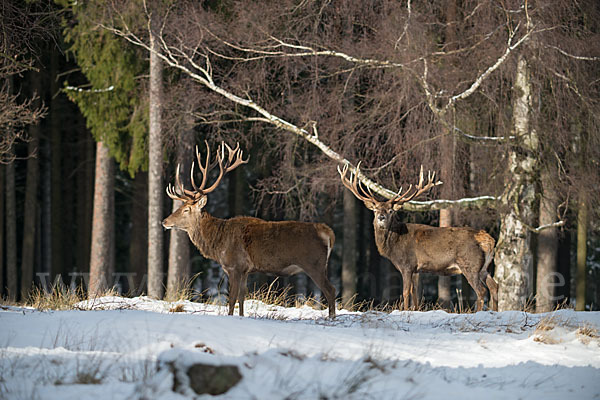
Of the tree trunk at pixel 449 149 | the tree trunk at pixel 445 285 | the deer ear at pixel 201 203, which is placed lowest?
the tree trunk at pixel 445 285

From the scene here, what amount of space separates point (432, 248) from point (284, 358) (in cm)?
638

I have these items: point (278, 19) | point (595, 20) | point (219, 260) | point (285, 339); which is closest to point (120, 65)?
point (278, 19)

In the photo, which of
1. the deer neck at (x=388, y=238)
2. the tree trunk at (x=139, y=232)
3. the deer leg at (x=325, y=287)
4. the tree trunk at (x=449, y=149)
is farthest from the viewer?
the tree trunk at (x=139, y=232)

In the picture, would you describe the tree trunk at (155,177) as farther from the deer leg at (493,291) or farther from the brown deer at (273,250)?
the deer leg at (493,291)

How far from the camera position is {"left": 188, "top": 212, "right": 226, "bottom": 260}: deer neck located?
9.81 metres

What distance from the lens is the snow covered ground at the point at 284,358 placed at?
4918 millimetres

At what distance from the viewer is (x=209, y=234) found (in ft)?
32.8

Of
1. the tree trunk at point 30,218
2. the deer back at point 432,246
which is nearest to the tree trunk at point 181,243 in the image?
the deer back at point 432,246

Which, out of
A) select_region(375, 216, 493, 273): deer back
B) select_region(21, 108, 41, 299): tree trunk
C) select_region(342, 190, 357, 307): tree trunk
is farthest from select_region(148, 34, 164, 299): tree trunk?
select_region(21, 108, 41, 299): tree trunk

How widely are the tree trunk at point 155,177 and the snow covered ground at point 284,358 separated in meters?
6.97

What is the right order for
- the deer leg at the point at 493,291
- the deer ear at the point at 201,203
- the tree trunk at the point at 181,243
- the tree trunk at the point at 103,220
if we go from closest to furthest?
the deer ear at the point at 201,203
the deer leg at the point at 493,291
the tree trunk at the point at 181,243
the tree trunk at the point at 103,220

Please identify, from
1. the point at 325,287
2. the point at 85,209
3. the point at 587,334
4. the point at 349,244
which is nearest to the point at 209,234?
the point at 325,287

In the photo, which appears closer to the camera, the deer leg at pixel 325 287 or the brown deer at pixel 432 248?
the deer leg at pixel 325 287

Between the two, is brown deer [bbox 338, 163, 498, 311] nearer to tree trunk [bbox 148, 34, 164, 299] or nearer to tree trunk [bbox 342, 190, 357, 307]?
tree trunk [bbox 148, 34, 164, 299]
